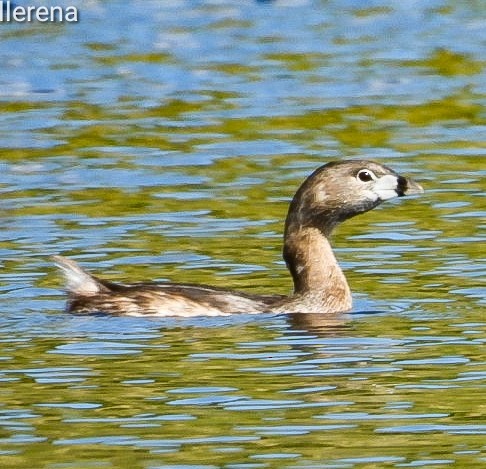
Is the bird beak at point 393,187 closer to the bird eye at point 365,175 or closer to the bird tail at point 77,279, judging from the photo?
the bird eye at point 365,175

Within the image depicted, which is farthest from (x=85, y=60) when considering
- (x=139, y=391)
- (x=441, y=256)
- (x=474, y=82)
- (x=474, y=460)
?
(x=474, y=460)

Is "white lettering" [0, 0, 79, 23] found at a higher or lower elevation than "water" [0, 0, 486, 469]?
higher

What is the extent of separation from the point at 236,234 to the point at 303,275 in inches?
89.1

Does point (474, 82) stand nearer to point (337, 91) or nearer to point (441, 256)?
point (337, 91)

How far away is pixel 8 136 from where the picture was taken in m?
24.0

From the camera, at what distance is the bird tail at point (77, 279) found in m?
14.6

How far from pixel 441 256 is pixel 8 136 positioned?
8505mm

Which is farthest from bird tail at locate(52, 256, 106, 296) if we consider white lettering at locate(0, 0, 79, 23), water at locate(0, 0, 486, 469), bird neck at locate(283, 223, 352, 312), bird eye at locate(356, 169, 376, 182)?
white lettering at locate(0, 0, 79, 23)

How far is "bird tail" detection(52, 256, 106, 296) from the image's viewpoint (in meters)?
14.6

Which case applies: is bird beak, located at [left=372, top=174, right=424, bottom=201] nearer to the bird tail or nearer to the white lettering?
the bird tail

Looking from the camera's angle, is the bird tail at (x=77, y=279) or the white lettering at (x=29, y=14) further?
the white lettering at (x=29, y=14)

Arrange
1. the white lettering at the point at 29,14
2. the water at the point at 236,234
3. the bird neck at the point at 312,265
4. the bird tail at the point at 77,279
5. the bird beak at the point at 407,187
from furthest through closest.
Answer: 1. the white lettering at the point at 29,14
2. the bird neck at the point at 312,265
3. the bird beak at the point at 407,187
4. the bird tail at the point at 77,279
5. the water at the point at 236,234

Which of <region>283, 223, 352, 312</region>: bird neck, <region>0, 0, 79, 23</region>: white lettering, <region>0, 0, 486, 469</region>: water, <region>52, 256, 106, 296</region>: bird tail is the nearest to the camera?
<region>0, 0, 486, 469</region>: water

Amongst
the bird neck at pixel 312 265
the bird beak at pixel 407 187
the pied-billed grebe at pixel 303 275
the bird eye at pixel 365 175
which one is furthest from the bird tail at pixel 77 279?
the bird beak at pixel 407 187
